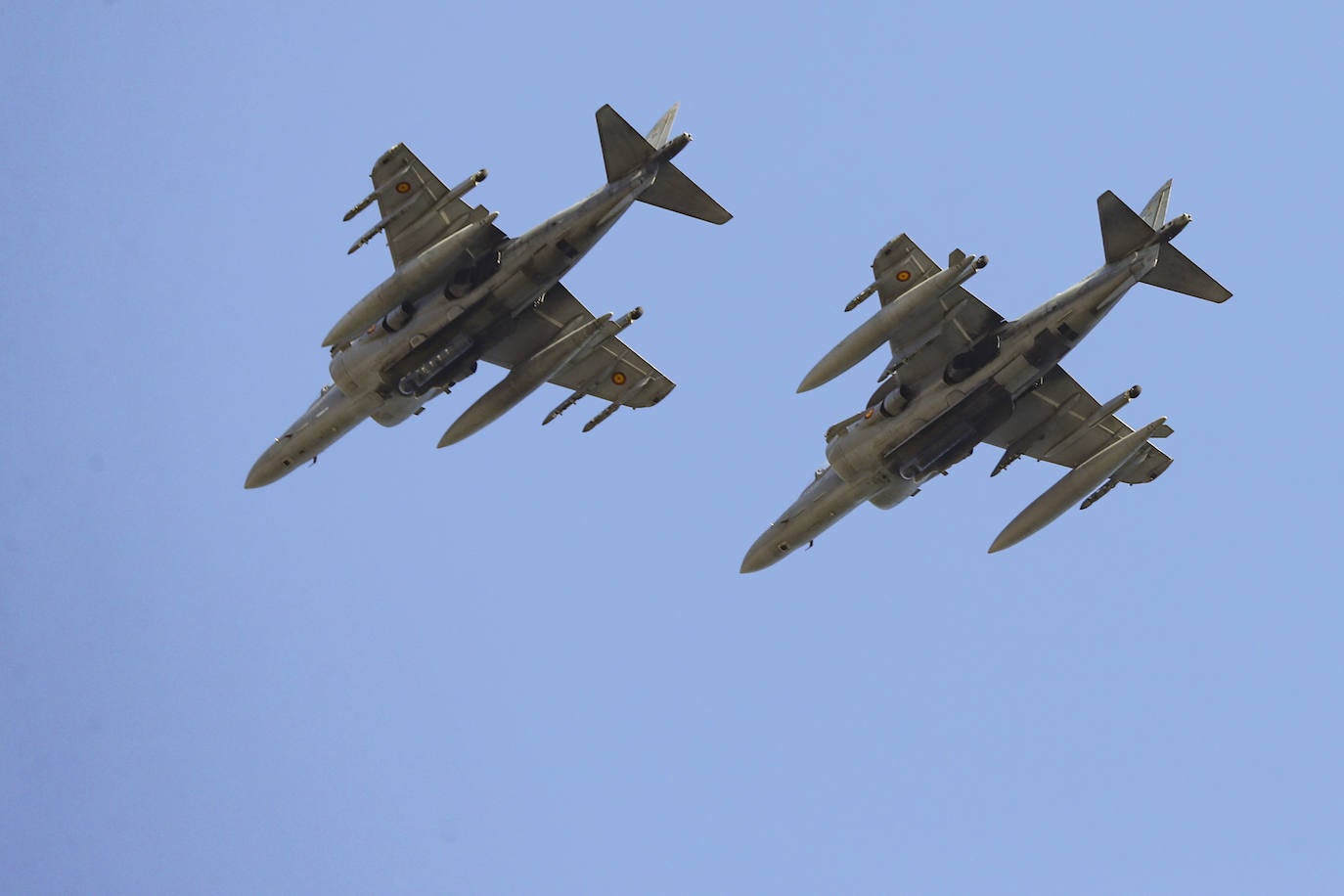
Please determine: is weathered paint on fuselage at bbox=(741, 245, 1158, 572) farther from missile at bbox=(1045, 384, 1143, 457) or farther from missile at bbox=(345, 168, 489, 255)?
missile at bbox=(345, 168, 489, 255)

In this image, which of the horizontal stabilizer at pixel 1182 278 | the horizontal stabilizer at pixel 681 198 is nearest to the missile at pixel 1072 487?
the horizontal stabilizer at pixel 1182 278

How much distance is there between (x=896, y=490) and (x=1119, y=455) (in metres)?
5.54

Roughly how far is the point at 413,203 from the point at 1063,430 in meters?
17.4

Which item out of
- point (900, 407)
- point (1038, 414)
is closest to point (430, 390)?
point (900, 407)

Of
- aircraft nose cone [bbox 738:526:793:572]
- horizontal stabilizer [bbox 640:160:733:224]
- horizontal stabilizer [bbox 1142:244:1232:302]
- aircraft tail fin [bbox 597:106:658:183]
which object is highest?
aircraft tail fin [bbox 597:106:658:183]

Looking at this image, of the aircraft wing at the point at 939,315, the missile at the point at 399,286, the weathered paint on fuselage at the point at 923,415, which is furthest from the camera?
the missile at the point at 399,286

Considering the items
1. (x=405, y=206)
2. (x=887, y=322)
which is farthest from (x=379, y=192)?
(x=887, y=322)

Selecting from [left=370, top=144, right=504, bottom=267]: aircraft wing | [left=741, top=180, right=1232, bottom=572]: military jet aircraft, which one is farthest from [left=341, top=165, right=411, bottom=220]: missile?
[left=741, top=180, right=1232, bottom=572]: military jet aircraft

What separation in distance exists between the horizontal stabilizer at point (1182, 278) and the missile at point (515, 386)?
1365 centimetres

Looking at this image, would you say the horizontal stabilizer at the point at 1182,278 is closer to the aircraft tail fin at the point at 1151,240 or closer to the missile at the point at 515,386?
the aircraft tail fin at the point at 1151,240

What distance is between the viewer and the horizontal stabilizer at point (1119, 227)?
51781 mm

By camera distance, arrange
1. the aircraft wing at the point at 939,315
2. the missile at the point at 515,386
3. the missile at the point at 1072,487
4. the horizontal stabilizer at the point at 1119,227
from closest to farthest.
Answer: the horizontal stabilizer at the point at 1119,227, the aircraft wing at the point at 939,315, the missile at the point at 1072,487, the missile at the point at 515,386

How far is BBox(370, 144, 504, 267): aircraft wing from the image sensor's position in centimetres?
5553

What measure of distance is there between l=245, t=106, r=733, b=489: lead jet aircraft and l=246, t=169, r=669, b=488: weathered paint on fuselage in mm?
34
